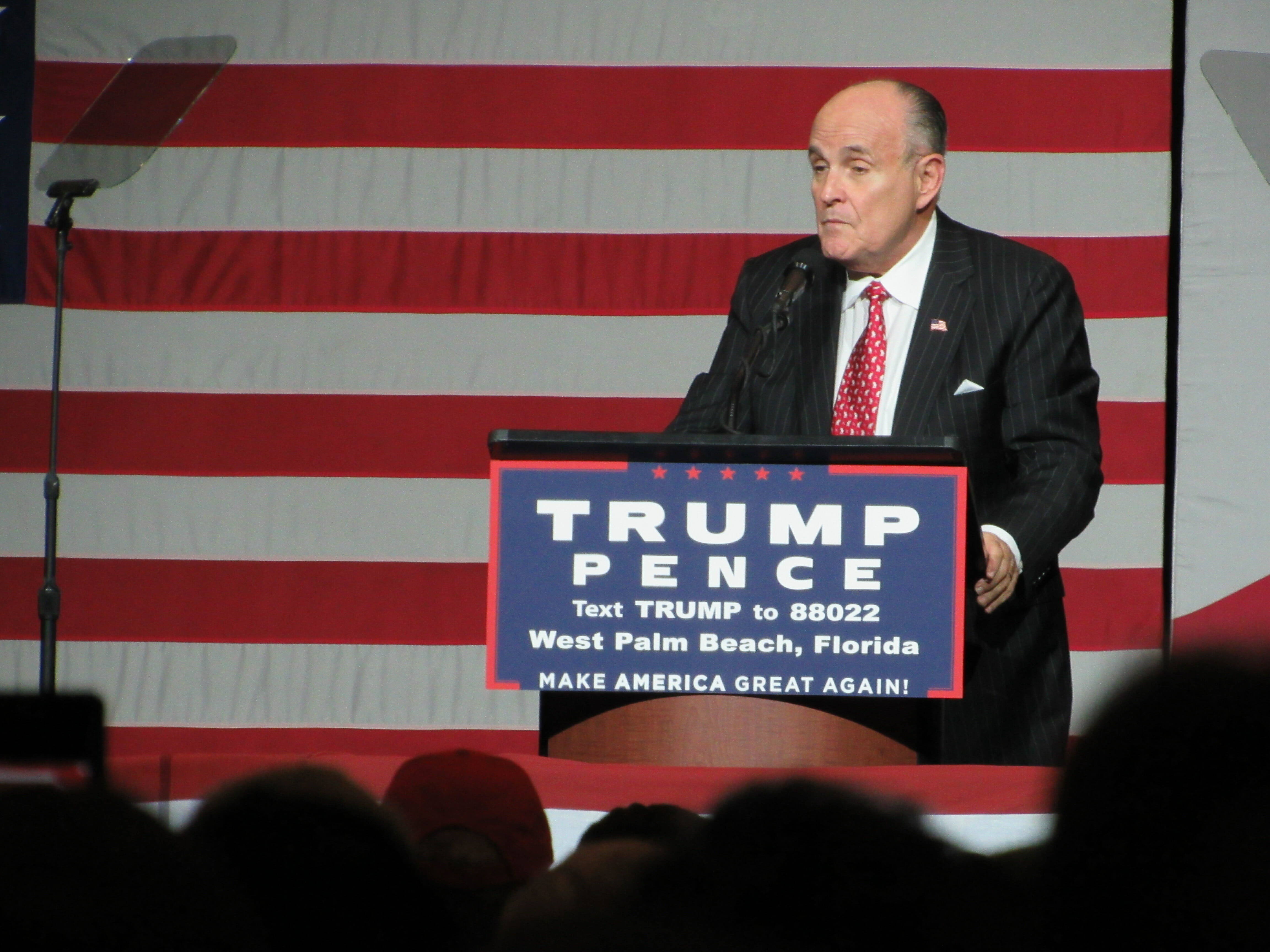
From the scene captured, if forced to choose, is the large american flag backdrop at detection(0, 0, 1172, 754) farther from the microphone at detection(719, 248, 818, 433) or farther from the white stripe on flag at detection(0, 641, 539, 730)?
the microphone at detection(719, 248, 818, 433)

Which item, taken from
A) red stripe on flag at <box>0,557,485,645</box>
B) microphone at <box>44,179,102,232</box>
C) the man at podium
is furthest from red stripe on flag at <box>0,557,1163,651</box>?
the man at podium

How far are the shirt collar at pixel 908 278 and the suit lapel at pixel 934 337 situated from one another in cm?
3

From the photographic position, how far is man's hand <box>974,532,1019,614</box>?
183 centimetres

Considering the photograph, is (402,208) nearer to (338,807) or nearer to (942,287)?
(942,287)

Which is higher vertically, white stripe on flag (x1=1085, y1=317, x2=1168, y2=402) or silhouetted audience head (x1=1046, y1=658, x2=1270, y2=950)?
white stripe on flag (x1=1085, y1=317, x2=1168, y2=402)

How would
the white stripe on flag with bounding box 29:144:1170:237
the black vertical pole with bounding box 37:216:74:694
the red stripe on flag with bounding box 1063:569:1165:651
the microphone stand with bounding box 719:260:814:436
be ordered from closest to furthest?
1. the microphone stand with bounding box 719:260:814:436
2. the black vertical pole with bounding box 37:216:74:694
3. the red stripe on flag with bounding box 1063:569:1165:651
4. the white stripe on flag with bounding box 29:144:1170:237

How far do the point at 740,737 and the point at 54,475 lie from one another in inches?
86.4

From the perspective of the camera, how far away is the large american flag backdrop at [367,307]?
A: 139 inches

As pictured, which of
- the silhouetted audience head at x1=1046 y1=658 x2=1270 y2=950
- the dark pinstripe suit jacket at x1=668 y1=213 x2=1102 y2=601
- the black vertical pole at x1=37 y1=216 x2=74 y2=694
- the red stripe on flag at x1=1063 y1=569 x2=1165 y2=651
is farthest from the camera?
the red stripe on flag at x1=1063 y1=569 x2=1165 y2=651

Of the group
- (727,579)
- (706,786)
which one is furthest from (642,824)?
(727,579)

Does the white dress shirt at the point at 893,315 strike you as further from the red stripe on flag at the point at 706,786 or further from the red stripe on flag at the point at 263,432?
the red stripe on flag at the point at 263,432

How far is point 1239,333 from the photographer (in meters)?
3.40

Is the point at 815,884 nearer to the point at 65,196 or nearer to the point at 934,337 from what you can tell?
the point at 934,337

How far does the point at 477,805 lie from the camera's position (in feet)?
3.53
